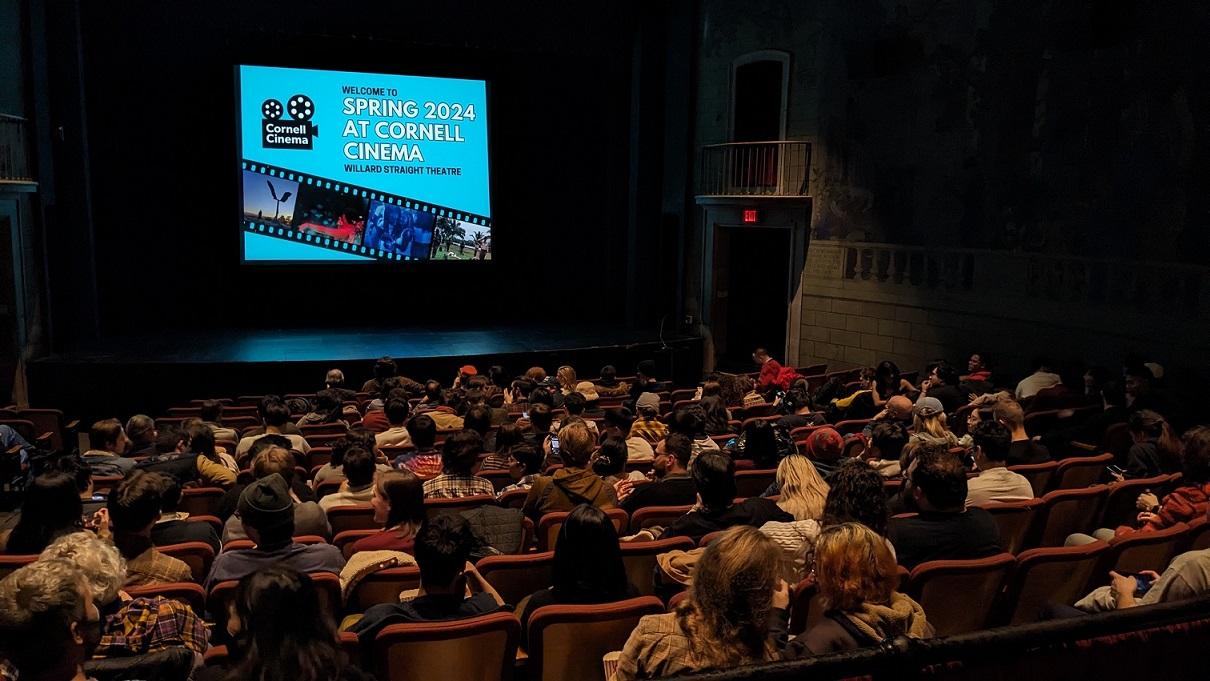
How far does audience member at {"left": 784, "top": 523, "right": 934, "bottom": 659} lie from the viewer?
8.45ft

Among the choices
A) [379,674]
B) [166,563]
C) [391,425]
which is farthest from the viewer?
[391,425]

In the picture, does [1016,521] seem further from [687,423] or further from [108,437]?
[108,437]

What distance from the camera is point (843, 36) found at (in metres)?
14.0

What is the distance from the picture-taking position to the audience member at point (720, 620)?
7.77ft

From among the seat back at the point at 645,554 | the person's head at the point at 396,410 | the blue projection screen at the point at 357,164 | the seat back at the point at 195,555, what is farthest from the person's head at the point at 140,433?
the blue projection screen at the point at 357,164

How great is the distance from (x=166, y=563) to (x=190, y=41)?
13.3 meters

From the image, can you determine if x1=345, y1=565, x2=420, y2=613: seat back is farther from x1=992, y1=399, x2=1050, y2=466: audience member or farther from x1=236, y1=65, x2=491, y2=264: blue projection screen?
x1=236, y1=65, x2=491, y2=264: blue projection screen

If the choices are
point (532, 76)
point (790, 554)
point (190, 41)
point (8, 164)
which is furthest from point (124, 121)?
point (790, 554)

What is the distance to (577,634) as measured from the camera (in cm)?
304

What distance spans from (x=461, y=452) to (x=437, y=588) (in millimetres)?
2003

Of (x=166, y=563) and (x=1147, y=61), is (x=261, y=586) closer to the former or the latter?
(x=166, y=563)

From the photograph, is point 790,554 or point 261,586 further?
point 790,554

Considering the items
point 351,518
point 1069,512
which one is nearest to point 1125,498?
point 1069,512

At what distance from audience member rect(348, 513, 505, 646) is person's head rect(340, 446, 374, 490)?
2027 mm
